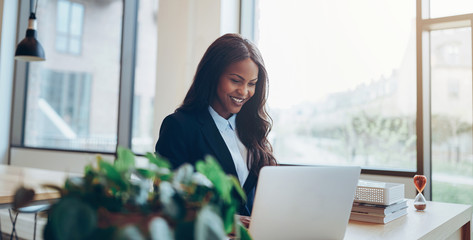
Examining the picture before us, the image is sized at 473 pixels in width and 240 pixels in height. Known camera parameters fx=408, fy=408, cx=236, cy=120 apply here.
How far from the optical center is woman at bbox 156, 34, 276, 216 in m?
1.47

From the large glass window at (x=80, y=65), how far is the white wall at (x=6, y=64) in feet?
2.37

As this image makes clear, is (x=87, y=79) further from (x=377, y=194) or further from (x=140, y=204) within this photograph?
(x=140, y=204)

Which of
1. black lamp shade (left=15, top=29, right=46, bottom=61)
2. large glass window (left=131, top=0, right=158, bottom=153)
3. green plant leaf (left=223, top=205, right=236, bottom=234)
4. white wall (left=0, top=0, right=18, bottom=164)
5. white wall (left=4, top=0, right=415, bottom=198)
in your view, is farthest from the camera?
white wall (left=0, top=0, right=18, bottom=164)

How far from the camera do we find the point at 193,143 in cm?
148

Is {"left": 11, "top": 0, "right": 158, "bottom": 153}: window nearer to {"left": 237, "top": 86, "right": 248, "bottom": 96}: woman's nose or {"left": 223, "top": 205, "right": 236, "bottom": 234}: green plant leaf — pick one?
{"left": 237, "top": 86, "right": 248, "bottom": 96}: woman's nose

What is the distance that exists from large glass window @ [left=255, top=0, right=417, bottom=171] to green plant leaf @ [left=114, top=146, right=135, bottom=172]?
2574 mm

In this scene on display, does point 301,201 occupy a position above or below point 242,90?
below

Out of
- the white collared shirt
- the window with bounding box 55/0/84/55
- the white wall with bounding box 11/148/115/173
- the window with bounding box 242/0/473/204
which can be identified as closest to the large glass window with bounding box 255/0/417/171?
the window with bounding box 242/0/473/204

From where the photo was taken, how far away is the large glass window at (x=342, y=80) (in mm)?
2807

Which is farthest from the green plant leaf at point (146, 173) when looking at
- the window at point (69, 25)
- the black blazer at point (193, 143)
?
the window at point (69, 25)

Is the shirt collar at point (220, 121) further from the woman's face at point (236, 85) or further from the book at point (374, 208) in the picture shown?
the book at point (374, 208)

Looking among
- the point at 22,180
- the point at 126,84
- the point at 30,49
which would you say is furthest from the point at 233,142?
the point at 126,84

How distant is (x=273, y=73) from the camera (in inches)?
134

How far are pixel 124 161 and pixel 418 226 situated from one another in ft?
3.62
